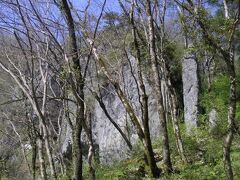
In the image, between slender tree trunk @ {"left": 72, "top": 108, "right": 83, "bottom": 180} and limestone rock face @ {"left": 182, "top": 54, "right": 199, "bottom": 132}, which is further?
limestone rock face @ {"left": 182, "top": 54, "right": 199, "bottom": 132}

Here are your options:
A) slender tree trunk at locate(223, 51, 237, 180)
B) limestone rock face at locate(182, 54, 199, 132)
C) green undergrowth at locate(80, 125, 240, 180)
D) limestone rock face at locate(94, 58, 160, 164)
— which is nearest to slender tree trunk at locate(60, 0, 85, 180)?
green undergrowth at locate(80, 125, 240, 180)

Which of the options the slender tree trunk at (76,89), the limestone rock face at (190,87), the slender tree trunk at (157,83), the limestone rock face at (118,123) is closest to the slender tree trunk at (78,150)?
the slender tree trunk at (76,89)

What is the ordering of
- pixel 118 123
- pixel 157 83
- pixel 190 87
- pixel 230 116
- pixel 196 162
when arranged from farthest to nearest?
1. pixel 118 123
2. pixel 190 87
3. pixel 196 162
4. pixel 157 83
5. pixel 230 116

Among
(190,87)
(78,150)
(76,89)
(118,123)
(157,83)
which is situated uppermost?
(190,87)

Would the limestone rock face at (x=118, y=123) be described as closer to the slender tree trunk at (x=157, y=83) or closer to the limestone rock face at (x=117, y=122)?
the limestone rock face at (x=117, y=122)

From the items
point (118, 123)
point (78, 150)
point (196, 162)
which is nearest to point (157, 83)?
point (78, 150)

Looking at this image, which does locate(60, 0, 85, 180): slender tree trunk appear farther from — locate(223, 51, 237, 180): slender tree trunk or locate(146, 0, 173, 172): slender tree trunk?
locate(223, 51, 237, 180): slender tree trunk

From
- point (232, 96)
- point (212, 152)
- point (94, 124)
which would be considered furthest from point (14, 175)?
point (232, 96)

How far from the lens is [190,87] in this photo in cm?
2052

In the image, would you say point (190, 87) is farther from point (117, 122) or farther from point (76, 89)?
point (76, 89)

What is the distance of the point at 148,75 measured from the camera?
737 inches

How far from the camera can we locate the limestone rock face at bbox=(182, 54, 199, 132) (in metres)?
19.3

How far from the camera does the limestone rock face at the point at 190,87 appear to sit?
19281 millimetres

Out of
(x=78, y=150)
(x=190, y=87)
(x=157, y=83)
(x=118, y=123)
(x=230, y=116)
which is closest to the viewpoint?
(x=230, y=116)
